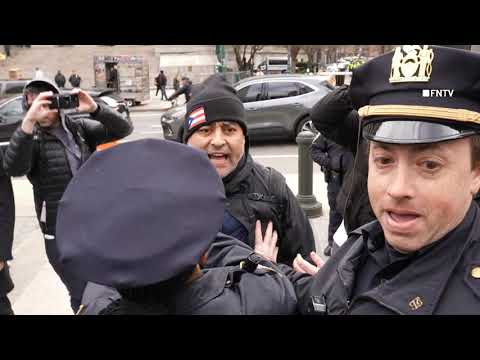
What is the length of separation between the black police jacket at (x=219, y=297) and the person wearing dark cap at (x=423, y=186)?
0.39 ft

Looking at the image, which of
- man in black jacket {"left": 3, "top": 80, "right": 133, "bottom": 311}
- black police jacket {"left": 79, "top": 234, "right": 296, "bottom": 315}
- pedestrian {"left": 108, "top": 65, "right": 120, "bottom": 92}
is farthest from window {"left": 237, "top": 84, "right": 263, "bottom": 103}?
pedestrian {"left": 108, "top": 65, "right": 120, "bottom": 92}

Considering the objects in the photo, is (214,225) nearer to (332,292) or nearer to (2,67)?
(332,292)

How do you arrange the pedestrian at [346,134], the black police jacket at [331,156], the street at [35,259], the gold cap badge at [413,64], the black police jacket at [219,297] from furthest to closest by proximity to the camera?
the black police jacket at [331,156] → the street at [35,259] → the pedestrian at [346,134] → the gold cap badge at [413,64] → the black police jacket at [219,297]

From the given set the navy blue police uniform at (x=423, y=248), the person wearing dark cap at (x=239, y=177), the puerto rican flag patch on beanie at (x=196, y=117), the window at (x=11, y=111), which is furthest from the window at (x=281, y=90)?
the navy blue police uniform at (x=423, y=248)

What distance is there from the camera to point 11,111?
1248 centimetres

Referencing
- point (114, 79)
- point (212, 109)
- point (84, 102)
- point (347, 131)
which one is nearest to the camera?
point (212, 109)

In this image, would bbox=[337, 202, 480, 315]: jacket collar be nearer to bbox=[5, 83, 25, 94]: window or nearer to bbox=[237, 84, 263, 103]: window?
bbox=[237, 84, 263, 103]: window

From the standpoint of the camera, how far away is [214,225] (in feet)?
3.80

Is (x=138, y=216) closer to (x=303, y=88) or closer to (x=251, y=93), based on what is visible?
(x=251, y=93)

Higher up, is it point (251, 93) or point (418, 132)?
point (418, 132)

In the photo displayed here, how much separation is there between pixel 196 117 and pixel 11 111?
1151cm

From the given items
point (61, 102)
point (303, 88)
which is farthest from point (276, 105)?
point (61, 102)

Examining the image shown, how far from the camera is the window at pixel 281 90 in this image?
12.4 m

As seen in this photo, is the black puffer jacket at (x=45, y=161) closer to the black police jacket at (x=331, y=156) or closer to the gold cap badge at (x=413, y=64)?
the black police jacket at (x=331, y=156)
